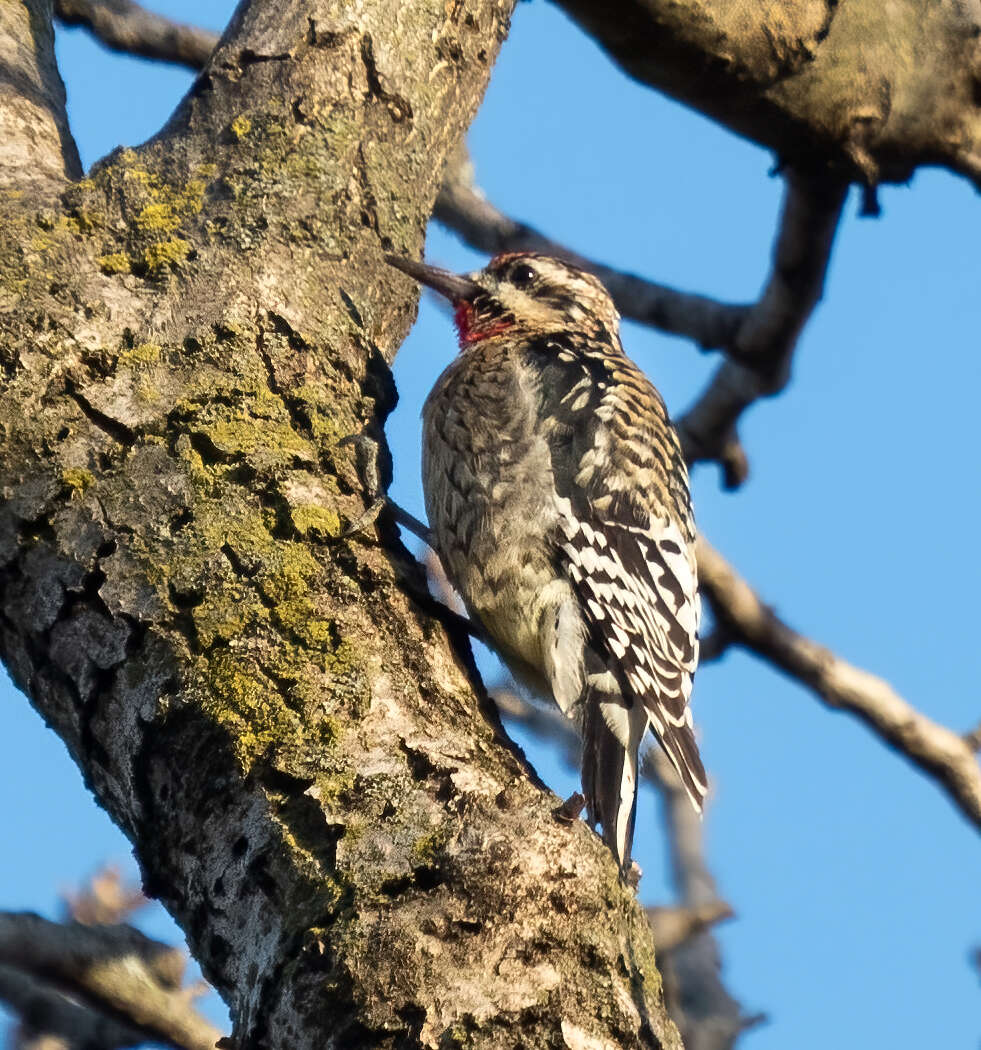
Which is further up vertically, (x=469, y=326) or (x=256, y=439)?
(x=469, y=326)

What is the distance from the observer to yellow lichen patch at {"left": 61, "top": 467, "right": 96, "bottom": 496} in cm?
276

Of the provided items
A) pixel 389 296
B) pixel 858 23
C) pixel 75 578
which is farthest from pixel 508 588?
pixel 858 23

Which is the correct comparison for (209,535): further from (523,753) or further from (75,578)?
(523,753)

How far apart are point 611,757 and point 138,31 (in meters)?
3.96

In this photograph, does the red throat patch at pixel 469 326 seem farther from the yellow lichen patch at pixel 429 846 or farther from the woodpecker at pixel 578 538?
the yellow lichen patch at pixel 429 846

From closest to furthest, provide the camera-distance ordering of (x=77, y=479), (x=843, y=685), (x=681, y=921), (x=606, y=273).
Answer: (x=77, y=479) < (x=681, y=921) < (x=843, y=685) < (x=606, y=273)

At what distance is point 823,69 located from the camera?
4348 mm

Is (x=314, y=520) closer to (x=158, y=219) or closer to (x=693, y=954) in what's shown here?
(x=158, y=219)

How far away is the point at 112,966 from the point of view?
113 inches

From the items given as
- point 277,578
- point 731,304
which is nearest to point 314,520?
point 277,578

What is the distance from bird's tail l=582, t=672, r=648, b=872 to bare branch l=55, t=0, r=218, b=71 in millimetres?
3516

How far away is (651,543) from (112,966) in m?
1.96

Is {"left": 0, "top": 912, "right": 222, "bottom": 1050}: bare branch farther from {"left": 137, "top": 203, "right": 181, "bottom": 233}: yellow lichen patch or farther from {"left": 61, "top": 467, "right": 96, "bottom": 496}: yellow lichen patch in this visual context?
{"left": 137, "top": 203, "right": 181, "bottom": 233}: yellow lichen patch

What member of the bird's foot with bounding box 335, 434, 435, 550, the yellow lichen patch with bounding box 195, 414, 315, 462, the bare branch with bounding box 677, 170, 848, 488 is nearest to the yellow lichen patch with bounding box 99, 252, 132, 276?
the yellow lichen patch with bounding box 195, 414, 315, 462
